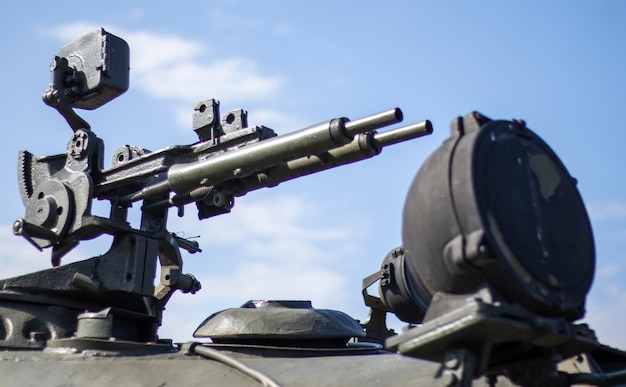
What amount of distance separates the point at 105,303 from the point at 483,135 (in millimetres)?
3905

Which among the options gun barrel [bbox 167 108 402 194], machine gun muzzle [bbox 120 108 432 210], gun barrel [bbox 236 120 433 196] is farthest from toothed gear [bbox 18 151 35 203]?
gun barrel [bbox 236 120 433 196]

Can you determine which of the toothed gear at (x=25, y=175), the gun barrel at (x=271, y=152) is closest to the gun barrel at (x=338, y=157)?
the gun barrel at (x=271, y=152)

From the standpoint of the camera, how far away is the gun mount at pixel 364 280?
425cm

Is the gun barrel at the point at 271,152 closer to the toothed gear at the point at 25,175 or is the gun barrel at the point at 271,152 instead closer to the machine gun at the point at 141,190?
the machine gun at the point at 141,190

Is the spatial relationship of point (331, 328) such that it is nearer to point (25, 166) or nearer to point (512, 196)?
point (512, 196)

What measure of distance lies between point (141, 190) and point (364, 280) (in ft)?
6.08

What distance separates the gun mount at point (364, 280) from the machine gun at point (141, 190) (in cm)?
1

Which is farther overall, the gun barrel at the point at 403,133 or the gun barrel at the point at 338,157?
the gun barrel at the point at 338,157

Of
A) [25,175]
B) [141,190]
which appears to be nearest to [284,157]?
[141,190]

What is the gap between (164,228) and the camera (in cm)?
776

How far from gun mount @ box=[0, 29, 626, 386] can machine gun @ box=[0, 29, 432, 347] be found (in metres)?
0.01

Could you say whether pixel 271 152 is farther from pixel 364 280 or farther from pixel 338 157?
pixel 364 280

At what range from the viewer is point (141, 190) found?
767cm

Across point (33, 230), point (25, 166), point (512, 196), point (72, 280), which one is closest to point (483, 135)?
point (512, 196)
